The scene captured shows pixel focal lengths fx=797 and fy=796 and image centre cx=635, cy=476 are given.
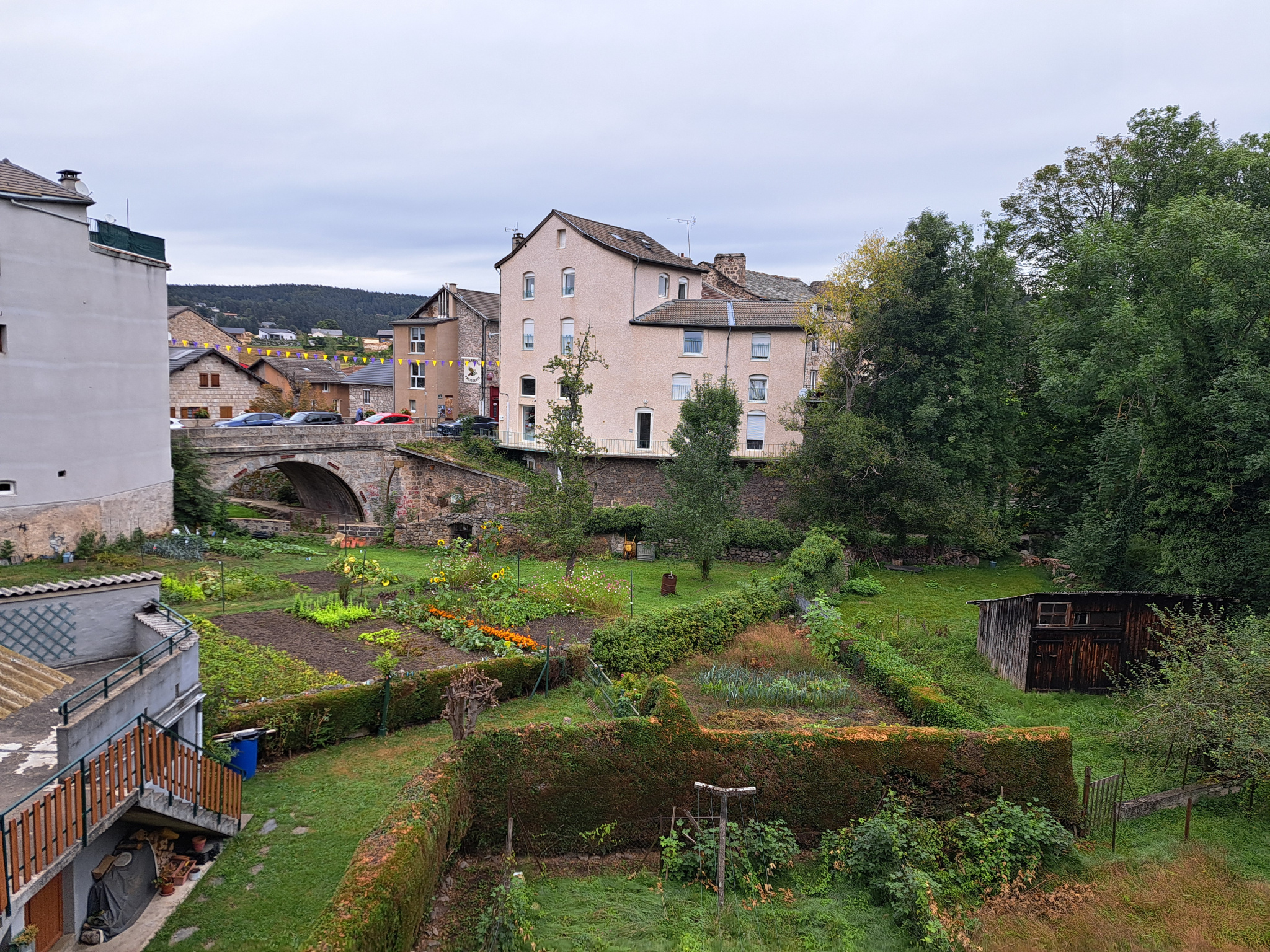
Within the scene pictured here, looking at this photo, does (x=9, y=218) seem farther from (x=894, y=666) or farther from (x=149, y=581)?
(x=894, y=666)

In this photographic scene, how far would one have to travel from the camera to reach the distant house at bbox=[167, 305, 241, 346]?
55.0 meters

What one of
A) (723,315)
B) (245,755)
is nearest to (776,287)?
(723,315)

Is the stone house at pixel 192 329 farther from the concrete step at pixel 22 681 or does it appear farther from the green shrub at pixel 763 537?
the concrete step at pixel 22 681

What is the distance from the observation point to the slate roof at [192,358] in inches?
1725

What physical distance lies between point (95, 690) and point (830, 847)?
10.1m

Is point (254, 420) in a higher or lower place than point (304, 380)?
lower

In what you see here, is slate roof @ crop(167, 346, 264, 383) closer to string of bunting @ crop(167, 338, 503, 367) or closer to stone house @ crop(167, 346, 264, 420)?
stone house @ crop(167, 346, 264, 420)

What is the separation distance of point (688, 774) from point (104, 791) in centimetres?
750

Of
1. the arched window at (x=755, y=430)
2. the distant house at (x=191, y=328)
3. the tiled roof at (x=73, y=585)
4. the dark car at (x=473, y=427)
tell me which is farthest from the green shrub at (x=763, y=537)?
the distant house at (x=191, y=328)

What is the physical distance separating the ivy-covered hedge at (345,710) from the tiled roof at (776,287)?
36.9m

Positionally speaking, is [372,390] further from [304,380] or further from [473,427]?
[473,427]

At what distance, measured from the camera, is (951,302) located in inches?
1230

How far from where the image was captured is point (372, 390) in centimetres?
5884

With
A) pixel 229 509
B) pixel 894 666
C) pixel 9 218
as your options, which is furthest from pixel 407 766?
pixel 229 509
